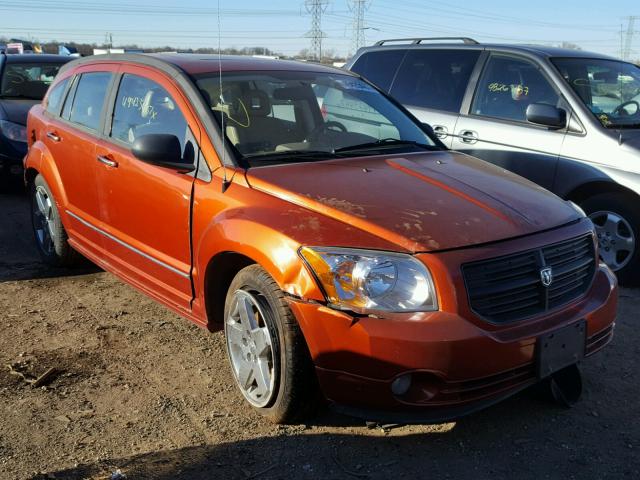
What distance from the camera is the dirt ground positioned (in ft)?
9.42

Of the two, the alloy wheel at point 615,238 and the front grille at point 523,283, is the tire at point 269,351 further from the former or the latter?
the alloy wheel at point 615,238

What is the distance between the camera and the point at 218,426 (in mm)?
3209

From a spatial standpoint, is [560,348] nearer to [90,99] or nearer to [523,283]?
[523,283]

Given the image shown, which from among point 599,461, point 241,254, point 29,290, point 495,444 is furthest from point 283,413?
point 29,290

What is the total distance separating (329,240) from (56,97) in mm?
3638

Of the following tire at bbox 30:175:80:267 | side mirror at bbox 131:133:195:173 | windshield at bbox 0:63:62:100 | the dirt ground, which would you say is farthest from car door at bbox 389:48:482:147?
windshield at bbox 0:63:62:100

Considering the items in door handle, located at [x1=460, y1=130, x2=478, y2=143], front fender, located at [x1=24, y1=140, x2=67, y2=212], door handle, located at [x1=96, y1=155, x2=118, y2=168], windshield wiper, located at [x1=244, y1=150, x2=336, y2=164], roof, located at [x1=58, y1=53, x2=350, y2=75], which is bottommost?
front fender, located at [x1=24, y1=140, x2=67, y2=212]

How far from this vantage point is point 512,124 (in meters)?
5.88

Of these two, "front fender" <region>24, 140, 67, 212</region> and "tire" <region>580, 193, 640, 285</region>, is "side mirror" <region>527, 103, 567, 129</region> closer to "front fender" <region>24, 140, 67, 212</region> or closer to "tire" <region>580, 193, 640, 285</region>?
"tire" <region>580, 193, 640, 285</region>

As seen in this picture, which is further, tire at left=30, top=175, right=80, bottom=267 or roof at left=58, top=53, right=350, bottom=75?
tire at left=30, top=175, right=80, bottom=267

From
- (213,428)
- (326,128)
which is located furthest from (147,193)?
(213,428)

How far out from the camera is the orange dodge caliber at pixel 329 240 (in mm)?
2750

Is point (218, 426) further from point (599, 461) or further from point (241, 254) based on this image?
point (599, 461)

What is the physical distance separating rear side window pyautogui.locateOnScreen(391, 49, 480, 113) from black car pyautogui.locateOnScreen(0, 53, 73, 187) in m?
4.89
